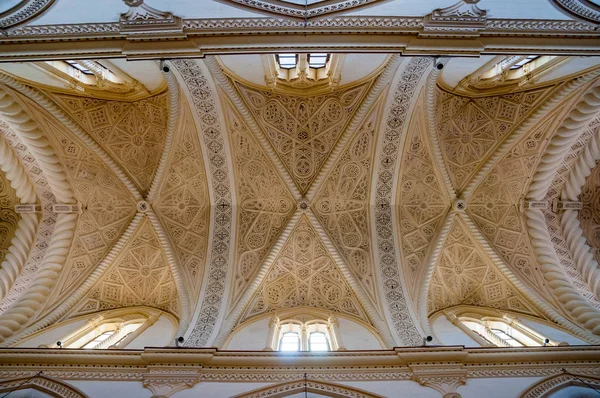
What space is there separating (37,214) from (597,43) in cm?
1202

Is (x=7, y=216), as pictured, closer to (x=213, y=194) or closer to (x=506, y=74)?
(x=213, y=194)

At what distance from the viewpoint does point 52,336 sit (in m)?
8.77

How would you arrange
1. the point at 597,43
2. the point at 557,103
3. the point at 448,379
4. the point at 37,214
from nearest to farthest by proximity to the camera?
the point at 597,43 < the point at 448,379 < the point at 557,103 < the point at 37,214

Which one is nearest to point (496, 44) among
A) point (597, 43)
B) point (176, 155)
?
point (597, 43)

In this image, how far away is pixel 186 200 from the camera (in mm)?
11023

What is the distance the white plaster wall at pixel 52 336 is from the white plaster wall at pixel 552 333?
33.6 feet

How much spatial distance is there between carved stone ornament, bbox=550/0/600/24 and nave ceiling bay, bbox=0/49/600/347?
2852 millimetres

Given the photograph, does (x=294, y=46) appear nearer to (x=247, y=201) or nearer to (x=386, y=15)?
(x=386, y=15)

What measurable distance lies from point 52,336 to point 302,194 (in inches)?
258

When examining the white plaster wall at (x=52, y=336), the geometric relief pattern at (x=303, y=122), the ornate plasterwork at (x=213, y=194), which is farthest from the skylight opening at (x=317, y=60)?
the white plaster wall at (x=52, y=336)

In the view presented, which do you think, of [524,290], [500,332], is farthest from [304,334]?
[524,290]

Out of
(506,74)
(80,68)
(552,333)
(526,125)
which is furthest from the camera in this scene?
(526,125)

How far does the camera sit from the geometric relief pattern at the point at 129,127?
9.86m

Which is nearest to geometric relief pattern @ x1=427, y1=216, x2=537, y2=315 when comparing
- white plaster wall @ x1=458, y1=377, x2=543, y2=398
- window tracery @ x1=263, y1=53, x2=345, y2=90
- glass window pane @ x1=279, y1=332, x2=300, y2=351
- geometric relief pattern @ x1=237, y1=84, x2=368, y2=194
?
white plaster wall @ x1=458, y1=377, x2=543, y2=398
